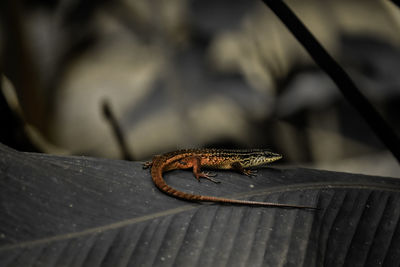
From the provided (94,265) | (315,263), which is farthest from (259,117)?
(94,265)

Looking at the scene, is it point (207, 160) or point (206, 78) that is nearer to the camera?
point (207, 160)

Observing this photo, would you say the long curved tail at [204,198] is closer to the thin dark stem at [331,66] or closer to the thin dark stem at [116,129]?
the thin dark stem at [331,66]

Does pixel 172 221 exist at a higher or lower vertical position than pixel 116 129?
higher

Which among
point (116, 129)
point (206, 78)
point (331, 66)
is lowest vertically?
point (116, 129)

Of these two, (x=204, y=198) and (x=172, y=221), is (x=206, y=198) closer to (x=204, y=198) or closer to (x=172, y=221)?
(x=204, y=198)

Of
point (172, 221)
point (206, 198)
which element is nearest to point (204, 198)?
point (206, 198)

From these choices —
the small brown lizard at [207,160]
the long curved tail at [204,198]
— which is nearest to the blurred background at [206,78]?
the small brown lizard at [207,160]
